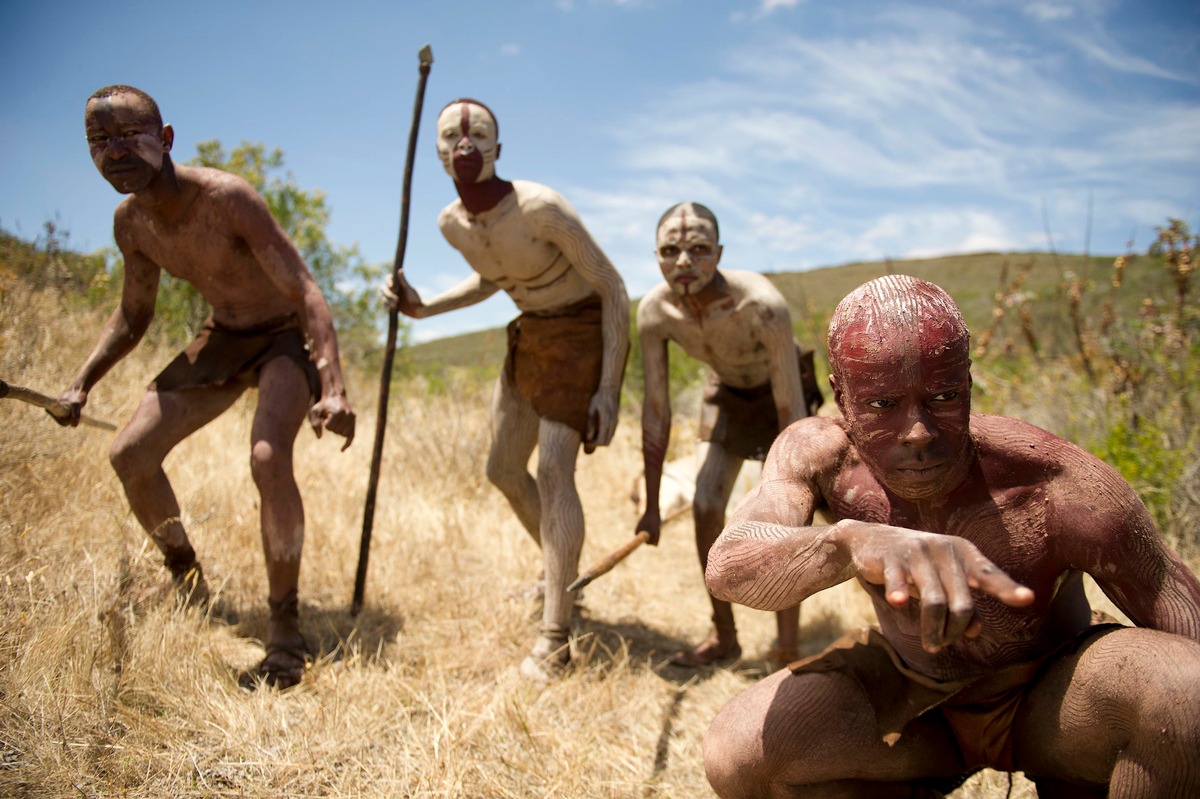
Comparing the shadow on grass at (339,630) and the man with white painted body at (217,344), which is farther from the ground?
the man with white painted body at (217,344)

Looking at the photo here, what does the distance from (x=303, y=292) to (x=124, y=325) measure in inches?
32.6

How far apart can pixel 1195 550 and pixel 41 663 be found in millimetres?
4971

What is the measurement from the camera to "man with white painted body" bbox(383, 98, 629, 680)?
11.1ft

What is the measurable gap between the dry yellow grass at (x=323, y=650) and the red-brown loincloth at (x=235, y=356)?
0.62 meters

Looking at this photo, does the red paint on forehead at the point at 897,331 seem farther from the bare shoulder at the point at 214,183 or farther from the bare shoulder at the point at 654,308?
the bare shoulder at the point at 214,183

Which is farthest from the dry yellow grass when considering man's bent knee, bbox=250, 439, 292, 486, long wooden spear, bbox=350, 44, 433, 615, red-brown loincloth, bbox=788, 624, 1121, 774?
red-brown loincloth, bbox=788, 624, 1121, 774

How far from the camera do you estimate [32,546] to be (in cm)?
312

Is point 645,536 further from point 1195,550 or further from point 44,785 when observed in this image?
point 1195,550

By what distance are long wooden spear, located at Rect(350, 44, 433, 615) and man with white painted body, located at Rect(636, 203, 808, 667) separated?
1232 mm

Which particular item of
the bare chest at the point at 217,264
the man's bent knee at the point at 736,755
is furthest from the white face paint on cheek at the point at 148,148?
the man's bent knee at the point at 736,755

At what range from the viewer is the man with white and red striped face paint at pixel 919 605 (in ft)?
4.83

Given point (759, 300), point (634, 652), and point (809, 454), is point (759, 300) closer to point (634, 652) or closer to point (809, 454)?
point (809, 454)

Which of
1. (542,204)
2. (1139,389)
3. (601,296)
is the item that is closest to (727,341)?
(601,296)

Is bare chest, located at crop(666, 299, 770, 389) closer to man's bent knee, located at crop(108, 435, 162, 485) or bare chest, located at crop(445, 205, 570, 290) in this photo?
bare chest, located at crop(445, 205, 570, 290)
